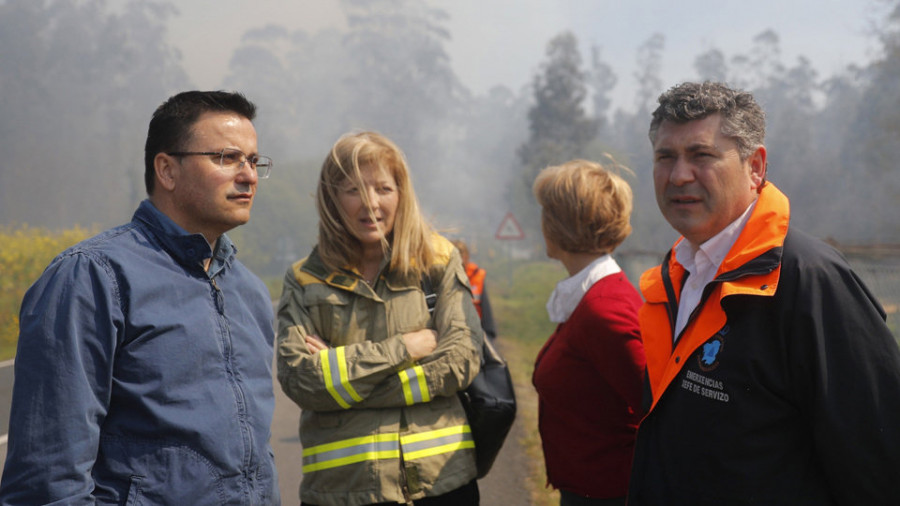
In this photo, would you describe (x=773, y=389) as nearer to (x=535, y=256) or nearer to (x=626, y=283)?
(x=626, y=283)

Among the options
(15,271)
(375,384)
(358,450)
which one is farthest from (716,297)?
(15,271)

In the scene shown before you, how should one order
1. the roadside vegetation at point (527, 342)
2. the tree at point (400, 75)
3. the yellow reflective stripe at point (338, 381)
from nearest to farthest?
the yellow reflective stripe at point (338, 381)
the roadside vegetation at point (527, 342)
the tree at point (400, 75)

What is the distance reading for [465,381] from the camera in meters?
2.67

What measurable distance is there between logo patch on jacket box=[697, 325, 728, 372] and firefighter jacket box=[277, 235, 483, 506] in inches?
41.2

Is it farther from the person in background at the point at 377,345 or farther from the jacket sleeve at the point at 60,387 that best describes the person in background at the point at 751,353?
the jacket sleeve at the point at 60,387

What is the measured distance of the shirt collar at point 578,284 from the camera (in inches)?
114

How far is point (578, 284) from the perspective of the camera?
9.50ft

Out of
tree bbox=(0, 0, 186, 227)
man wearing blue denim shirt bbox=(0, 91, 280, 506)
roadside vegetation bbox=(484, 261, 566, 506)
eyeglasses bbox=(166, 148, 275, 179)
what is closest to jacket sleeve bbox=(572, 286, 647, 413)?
man wearing blue denim shirt bbox=(0, 91, 280, 506)

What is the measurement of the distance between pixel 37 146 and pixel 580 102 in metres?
39.7

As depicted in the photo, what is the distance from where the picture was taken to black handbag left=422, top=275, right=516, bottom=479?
2787 millimetres

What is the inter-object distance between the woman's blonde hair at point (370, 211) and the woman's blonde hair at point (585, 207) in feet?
1.96

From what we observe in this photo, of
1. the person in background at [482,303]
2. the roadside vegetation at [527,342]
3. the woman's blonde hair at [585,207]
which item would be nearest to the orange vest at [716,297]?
the woman's blonde hair at [585,207]

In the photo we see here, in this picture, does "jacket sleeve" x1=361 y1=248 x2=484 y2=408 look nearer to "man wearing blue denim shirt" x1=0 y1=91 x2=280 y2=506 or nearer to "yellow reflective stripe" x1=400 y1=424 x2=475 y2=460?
"yellow reflective stripe" x1=400 y1=424 x2=475 y2=460

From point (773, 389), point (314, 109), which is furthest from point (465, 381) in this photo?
point (314, 109)
